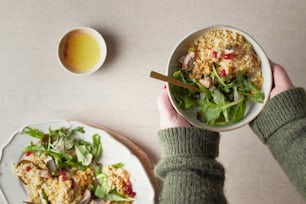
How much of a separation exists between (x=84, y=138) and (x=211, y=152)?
32 cm

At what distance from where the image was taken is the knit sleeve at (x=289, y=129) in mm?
732

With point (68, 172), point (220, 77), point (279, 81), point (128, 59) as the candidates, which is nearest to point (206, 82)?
point (220, 77)

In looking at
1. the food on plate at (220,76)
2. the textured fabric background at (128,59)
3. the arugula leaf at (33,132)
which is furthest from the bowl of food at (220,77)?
the arugula leaf at (33,132)

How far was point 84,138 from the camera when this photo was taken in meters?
0.95

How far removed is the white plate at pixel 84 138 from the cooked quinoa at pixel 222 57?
265mm

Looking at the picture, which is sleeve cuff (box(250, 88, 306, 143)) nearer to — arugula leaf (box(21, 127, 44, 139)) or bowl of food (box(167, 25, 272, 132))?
bowl of food (box(167, 25, 272, 132))


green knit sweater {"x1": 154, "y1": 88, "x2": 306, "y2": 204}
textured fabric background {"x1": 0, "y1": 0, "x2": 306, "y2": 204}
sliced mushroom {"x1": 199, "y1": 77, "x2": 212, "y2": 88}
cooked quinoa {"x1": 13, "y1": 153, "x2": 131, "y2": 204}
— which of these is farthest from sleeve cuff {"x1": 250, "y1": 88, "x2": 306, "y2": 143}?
cooked quinoa {"x1": 13, "y1": 153, "x2": 131, "y2": 204}

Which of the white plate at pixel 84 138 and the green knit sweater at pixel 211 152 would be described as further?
the white plate at pixel 84 138

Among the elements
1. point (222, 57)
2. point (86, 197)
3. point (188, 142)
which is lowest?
point (86, 197)

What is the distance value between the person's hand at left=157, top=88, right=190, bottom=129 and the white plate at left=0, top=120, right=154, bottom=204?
172mm

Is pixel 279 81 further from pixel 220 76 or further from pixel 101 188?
pixel 101 188

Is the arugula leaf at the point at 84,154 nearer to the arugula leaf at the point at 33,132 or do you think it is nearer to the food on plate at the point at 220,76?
the arugula leaf at the point at 33,132

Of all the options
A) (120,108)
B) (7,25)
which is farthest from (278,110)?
(7,25)

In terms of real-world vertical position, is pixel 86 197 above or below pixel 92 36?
below
